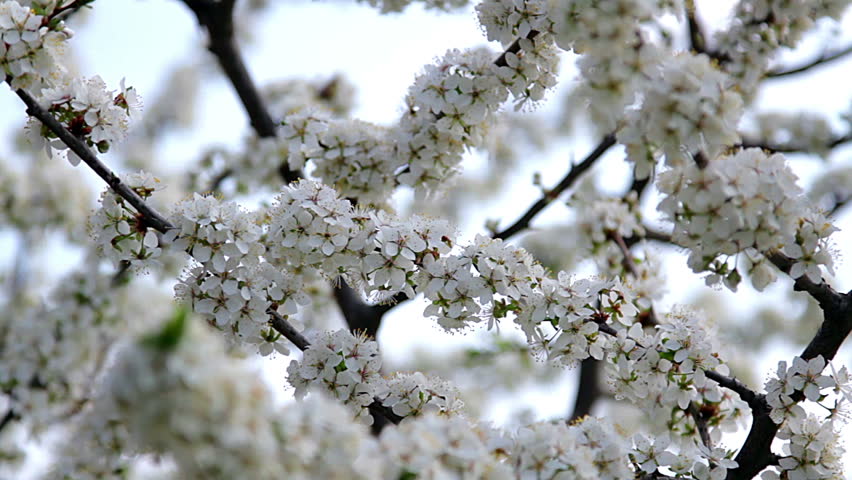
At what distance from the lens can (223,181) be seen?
22.9 feet

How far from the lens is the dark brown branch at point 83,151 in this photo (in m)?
3.19

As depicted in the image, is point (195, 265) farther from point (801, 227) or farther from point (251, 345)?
point (801, 227)

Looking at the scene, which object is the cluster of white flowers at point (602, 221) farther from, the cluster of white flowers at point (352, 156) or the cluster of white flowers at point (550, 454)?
the cluster of white flowers at point (550, 454)

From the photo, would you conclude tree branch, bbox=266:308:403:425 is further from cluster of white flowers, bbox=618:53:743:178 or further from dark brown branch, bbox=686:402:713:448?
cluster of white flowers, bbox=618:53:743:178

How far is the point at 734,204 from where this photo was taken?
2.51m

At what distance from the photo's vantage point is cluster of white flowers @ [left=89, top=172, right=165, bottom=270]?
329 cm

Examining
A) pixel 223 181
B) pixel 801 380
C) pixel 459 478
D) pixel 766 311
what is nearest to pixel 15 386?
pixel 223 181

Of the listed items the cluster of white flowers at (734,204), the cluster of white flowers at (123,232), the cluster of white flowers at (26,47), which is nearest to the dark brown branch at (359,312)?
the cluster of white flowers at (123,232)

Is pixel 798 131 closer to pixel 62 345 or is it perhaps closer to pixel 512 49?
pixel 512 49

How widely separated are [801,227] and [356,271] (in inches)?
67.6

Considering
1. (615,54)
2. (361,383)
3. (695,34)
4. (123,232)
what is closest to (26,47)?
(123,232)

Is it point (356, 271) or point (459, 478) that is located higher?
point (356, 271)

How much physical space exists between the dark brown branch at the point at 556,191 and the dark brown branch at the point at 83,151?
2051 millimetres

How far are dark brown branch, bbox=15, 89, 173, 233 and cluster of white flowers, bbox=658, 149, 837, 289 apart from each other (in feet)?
6.46
